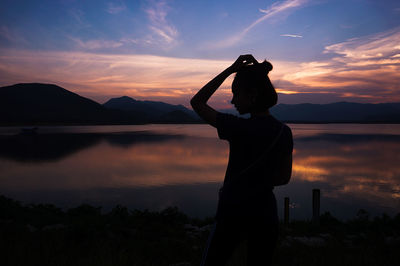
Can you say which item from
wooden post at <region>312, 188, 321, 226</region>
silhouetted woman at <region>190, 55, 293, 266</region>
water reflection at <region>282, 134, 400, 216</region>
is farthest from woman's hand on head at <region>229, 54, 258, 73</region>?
water reflection at <region>282, 134, 400, 216</region>

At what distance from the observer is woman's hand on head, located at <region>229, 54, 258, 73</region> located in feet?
6.13

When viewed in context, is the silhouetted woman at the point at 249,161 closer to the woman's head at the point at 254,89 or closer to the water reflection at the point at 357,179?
the woman's head at the point at 254,89

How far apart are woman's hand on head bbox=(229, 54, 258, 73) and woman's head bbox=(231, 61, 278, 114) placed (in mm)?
35

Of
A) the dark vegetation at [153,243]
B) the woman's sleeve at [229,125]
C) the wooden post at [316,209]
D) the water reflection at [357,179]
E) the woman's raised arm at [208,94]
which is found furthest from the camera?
the water reflection at [357,179]

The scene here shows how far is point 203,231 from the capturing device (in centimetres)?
891

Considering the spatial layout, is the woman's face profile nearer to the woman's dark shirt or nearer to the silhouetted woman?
the silhouetted woman

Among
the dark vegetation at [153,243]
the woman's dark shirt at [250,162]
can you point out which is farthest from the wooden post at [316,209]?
the woman's dark shirt at [250,162]

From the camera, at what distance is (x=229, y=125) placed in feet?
5.72

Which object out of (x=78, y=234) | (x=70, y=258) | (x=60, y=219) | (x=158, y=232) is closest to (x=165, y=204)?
(x=60, y=219)

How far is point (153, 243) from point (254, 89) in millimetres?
6065

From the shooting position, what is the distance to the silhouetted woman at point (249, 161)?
5.76ft

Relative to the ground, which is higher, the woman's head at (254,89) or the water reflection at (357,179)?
the woman's head at (254,89)

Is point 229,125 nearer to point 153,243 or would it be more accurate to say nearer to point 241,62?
point 241,62

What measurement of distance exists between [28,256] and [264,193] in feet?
13.9
